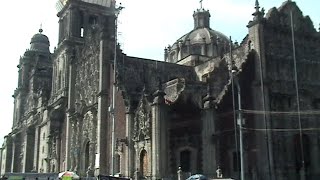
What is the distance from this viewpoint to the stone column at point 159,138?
4400cm

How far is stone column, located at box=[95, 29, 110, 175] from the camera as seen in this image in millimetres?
55344

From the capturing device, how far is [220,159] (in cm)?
4616

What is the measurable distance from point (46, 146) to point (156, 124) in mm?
38449

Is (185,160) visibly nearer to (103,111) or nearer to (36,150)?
(103,111)

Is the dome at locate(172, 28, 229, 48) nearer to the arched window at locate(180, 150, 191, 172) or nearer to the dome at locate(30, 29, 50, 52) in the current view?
the dome at locate(30, 29, 50, 52)

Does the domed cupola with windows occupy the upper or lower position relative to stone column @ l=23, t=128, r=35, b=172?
upper

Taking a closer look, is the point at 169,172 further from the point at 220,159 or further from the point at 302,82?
the point at 302,82

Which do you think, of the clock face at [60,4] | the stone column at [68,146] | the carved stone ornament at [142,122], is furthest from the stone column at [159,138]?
the clock face at [60,4]

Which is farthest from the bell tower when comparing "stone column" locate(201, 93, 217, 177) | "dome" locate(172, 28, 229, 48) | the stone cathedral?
"stone column" locate(201, 93, 217, 177)

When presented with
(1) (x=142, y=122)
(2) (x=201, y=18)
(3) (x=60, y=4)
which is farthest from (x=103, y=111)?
(3) (x=60, y=4)

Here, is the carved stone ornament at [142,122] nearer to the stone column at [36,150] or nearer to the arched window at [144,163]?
the arched window at [144,163]

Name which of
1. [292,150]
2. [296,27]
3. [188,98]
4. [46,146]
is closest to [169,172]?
[188,98]

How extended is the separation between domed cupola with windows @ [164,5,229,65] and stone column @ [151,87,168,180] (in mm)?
28335

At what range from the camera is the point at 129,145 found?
49.3 meters
